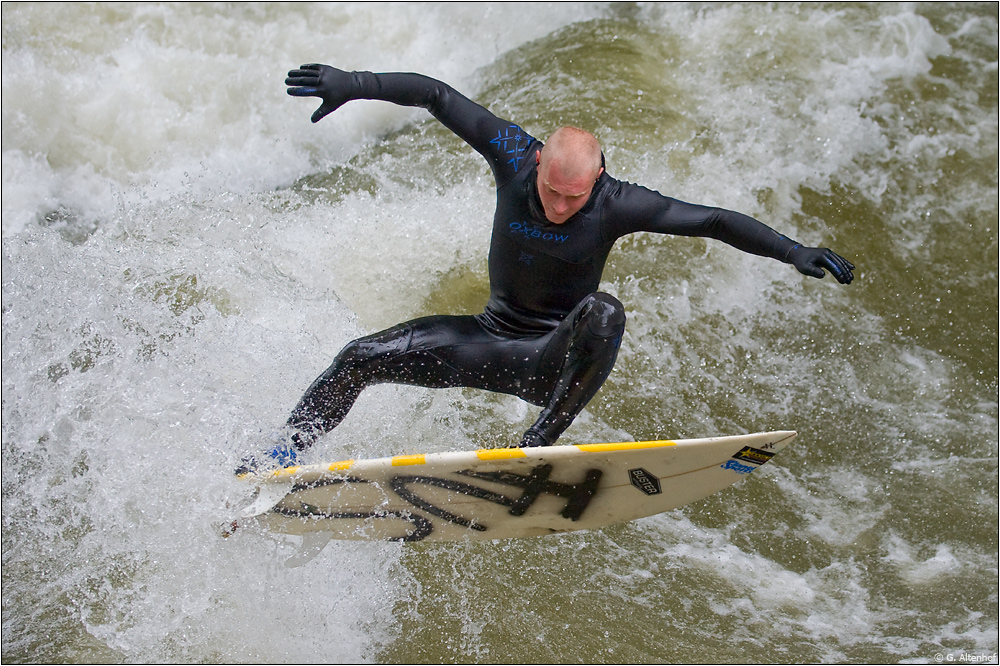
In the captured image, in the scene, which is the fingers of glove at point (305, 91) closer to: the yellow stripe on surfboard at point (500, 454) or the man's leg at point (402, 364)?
the man's leg at point (402, 364)

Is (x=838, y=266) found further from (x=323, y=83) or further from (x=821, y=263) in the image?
(x=323, y=83)

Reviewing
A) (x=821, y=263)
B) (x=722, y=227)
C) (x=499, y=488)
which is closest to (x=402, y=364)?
(x=499, y=488)

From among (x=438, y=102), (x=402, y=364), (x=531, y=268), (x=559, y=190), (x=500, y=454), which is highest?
(x=438, y=102)

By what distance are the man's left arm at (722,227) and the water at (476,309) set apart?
59.0 inches

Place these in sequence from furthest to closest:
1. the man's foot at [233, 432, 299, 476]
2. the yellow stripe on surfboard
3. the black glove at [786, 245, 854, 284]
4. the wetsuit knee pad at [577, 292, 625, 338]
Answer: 1. the man's foot at [233, 432, 299, 476]
2. the yellow stripe on surfboard
3. the wetsuit knee pad at [577, 292, 625, 338]
4. the black glove at [786, 245, 854, 284]

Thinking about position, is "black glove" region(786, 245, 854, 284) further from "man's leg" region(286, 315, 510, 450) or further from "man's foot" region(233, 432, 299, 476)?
"man's foot" region(233, 432, 299, 476)

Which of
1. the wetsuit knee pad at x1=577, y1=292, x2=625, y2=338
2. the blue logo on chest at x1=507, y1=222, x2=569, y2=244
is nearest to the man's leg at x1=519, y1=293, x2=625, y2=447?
the wetsuit knee pad at x1=577, y1=292, x2=625, y2=338

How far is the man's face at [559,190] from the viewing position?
2.81m

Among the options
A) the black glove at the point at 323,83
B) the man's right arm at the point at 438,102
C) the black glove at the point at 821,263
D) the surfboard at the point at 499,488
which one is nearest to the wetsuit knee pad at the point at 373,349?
the surfboard at the point at 499,488

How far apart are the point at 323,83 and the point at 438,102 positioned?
39 cm

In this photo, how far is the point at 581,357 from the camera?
117 inches

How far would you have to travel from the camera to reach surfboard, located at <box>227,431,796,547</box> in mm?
3193

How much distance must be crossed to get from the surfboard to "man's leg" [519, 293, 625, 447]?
3.9 inches

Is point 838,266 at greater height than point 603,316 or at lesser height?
greater
